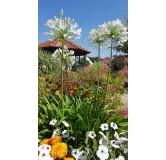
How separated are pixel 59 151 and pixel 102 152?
0.28 m

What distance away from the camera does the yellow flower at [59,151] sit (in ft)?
5.99

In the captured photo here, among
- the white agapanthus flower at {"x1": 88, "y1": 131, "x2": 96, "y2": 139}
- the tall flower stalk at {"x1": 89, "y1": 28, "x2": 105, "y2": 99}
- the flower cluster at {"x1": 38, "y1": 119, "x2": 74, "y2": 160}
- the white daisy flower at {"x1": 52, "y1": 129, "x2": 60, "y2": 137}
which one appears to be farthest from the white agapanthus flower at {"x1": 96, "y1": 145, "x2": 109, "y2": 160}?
the tall flower stalk at {"x1": 89, "y1": 28, "x2": 105, "y2": 99}

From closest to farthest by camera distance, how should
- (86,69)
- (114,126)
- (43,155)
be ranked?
(43,155), (114,126), (86,69)

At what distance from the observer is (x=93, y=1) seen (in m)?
2.09

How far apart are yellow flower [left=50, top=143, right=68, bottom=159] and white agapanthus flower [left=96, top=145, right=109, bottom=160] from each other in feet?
0.70

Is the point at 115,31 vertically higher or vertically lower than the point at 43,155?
higher

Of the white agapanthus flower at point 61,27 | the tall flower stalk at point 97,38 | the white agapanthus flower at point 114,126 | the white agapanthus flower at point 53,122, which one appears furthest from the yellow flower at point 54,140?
the white agapanthus flower at point 61,27

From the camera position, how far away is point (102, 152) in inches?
73.7

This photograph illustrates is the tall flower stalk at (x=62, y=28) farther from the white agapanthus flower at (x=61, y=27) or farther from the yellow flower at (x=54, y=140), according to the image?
the yellow flower at (x=54, y=140)

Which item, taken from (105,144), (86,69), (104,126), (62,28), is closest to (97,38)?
(62,28)

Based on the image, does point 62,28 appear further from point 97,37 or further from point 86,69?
point 86,69
